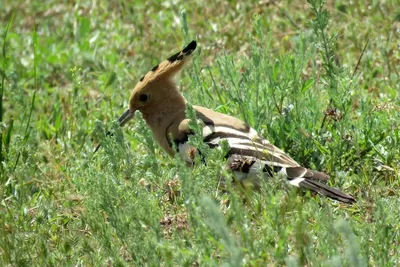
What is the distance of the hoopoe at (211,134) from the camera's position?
13.3 feet

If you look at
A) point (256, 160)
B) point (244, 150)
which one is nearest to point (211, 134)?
point (244, 150)

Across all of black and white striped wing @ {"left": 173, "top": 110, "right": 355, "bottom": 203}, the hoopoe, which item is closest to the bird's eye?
the hoopoe

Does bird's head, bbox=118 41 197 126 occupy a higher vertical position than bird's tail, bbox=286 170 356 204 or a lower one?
higher

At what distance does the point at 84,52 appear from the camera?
6672mm

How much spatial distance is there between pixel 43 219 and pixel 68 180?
60 centimetres

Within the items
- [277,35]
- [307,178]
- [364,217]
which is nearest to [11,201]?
[307,178]

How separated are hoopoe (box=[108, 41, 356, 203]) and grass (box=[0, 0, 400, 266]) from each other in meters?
0.09

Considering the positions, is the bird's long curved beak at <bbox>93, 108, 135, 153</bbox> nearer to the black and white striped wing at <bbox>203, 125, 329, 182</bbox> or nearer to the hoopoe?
the hoopoe

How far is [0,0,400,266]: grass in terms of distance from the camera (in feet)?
9.93

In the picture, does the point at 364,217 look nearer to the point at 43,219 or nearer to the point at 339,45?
the point at 43,219

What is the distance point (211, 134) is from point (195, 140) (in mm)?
1005

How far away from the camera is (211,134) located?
4.46 metres

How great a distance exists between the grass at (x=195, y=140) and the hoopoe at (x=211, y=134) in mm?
90

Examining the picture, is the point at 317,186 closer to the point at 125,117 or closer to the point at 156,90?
the point at 156,90
